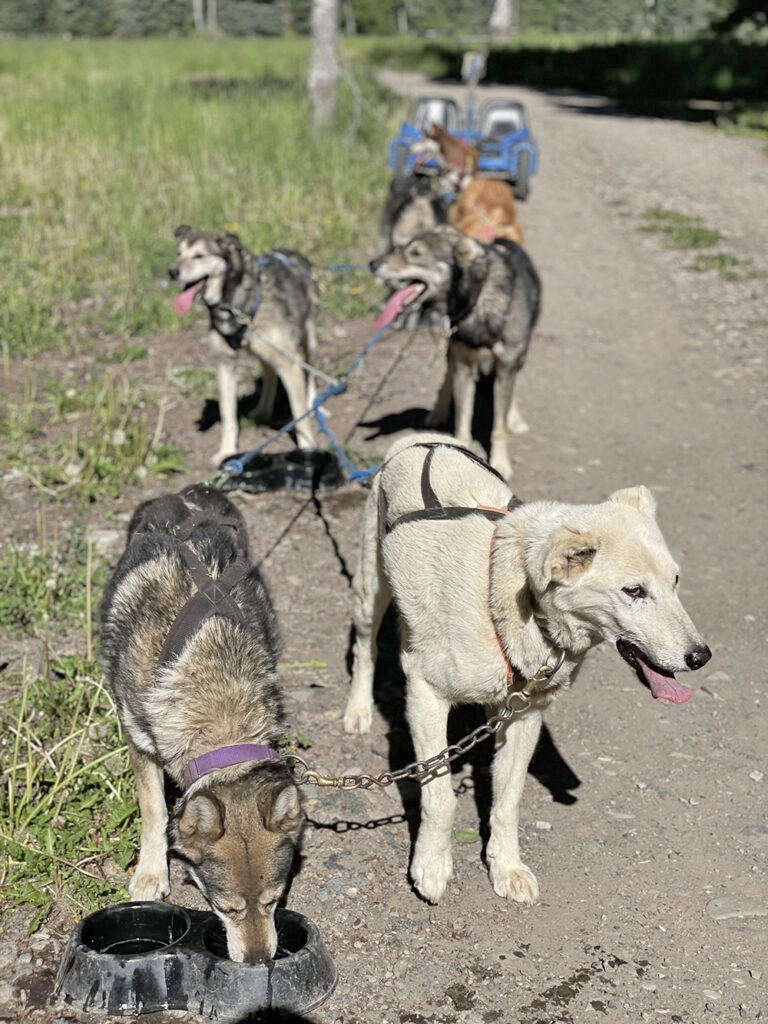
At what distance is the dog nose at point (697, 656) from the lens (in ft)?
9.80

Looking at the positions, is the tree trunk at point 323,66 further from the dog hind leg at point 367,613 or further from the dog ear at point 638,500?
the dog ear at point 638,500

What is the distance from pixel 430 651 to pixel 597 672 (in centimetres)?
187

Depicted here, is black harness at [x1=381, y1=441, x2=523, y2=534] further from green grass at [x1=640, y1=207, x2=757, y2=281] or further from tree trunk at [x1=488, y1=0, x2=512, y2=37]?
tree trunk at [x1=488, y1=0, x2=512, y2=37]

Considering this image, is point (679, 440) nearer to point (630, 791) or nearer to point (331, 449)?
point (331, 449)

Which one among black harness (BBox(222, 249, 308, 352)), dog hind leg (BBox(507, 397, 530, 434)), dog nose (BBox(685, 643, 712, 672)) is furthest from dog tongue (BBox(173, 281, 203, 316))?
dog nose (BBox(685, 643, 712, 672))

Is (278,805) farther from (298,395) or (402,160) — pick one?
(402,160)

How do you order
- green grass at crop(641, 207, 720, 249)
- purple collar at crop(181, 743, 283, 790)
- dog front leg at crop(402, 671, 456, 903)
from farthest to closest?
green grass at crop(641, 207, 720, 249), dog front leg at crop(402, 671, 456, 903), purple collar at crop(181, 743, 283, 790)

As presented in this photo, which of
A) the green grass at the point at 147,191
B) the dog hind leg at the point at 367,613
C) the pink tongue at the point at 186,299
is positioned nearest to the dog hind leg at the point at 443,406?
the pink tongue at the point at 186,299

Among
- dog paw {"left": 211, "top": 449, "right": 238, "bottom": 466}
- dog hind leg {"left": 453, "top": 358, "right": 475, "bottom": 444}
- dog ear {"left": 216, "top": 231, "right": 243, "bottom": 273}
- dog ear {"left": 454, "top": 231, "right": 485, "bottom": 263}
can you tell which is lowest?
dog paw {"left": 211, "top": 449, "right": 238, "bottom": 466}

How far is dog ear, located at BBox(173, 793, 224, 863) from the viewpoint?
2896 millimetres

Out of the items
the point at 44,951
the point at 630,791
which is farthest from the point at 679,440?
the point at 44,951

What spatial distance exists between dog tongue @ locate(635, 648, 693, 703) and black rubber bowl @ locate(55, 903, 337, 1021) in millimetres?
1318

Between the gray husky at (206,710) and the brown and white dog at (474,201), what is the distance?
219 inches

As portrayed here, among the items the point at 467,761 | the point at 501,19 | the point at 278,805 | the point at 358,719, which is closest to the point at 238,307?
the point at 358,719
